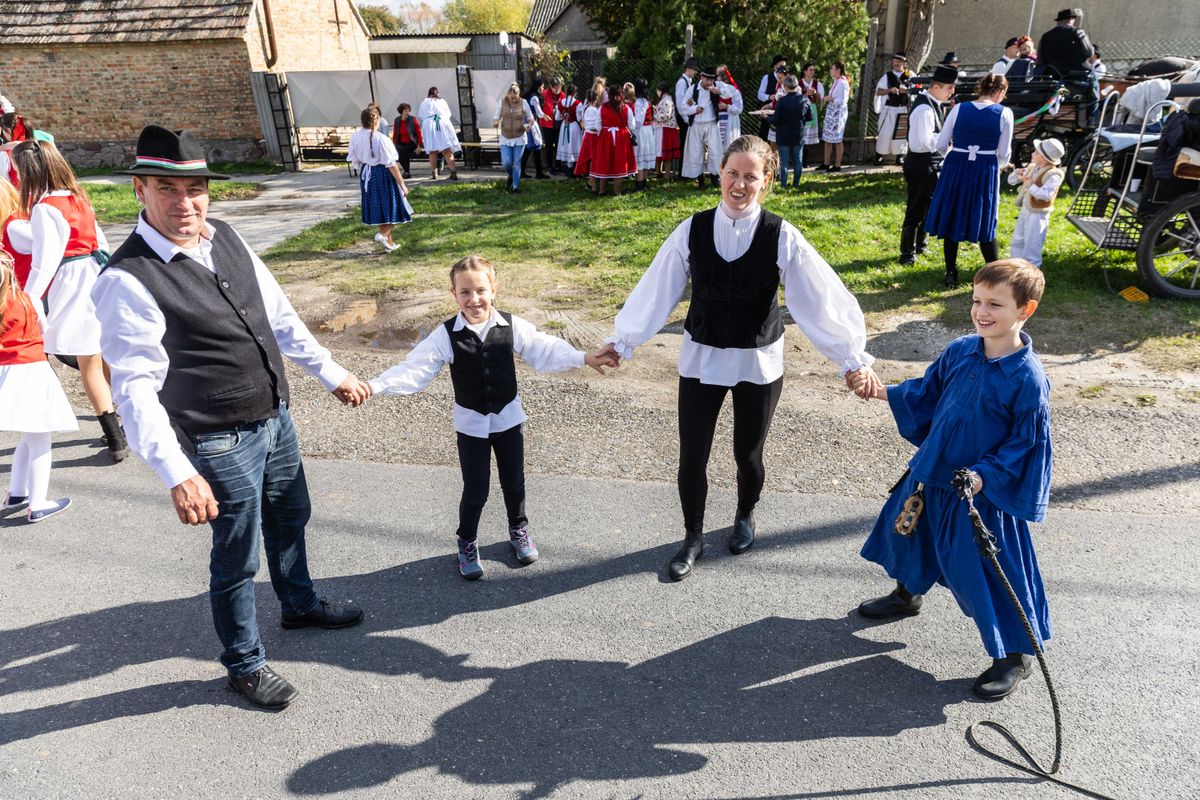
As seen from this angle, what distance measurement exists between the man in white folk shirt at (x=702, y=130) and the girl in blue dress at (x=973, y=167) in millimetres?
5430

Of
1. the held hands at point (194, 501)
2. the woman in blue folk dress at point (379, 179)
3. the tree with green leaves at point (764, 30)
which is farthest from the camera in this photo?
the tree with green leaves at point (764, 30)

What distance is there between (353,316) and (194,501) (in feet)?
17.7

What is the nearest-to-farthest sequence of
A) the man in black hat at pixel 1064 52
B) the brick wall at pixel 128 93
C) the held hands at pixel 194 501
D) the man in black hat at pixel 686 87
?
1. the held hands at pixel 194 501
2. the man in black hat at pixel 1064 52
3. the man in black hat at pixel 686 87
4. the brick wall at pixel 128 93

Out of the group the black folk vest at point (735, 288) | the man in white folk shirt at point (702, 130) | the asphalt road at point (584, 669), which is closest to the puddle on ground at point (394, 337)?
the asphalt road at point (584, 669)

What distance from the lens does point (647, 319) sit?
11.6 feet

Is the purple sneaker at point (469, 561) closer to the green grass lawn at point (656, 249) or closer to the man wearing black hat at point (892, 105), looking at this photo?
the green grass lawn at point (656, 249)

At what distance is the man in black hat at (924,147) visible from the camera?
771 cm

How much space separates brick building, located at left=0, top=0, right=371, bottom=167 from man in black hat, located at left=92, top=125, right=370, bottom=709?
58.3 feet

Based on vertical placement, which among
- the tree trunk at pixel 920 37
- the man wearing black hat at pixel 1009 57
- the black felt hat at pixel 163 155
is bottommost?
the black felt hat at pixel 163 155

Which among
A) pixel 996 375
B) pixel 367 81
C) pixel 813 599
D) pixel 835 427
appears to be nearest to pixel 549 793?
pixel 813 599

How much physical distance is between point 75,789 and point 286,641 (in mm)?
867

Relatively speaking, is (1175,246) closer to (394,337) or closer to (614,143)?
(394,337)

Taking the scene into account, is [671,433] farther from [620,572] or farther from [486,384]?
A: [486,384]

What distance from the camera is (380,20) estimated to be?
5378cm
